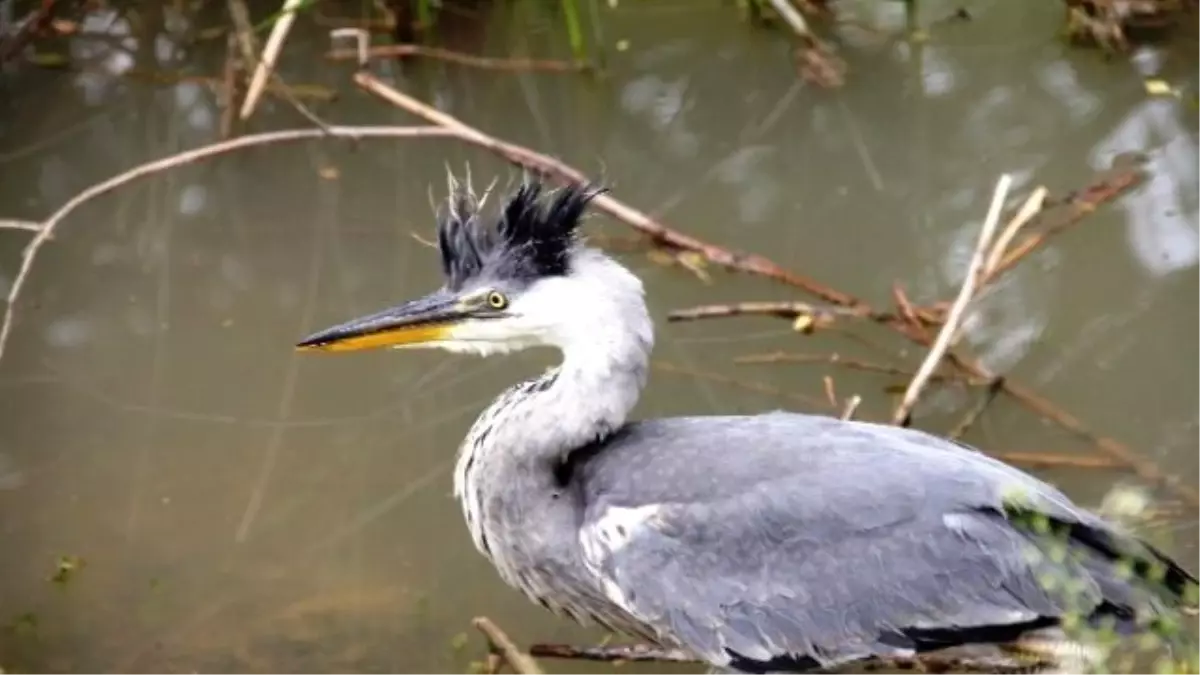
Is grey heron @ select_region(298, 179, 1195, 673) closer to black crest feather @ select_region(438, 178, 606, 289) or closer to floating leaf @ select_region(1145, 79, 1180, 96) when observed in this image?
black crest feather @ select_region(438, 178, 606, 289)

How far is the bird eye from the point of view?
9.95ft

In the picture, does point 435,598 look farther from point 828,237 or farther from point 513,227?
point 828,237

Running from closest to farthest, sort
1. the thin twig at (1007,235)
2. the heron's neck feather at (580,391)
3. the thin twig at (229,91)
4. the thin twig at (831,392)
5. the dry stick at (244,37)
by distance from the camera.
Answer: the heron's neck feather at (580,391), the thin twig at (831,392), the thin twig at (1007,235), the thin twig at (229,91), the dry stick at (244,37)

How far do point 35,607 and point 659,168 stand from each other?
7.83 feet

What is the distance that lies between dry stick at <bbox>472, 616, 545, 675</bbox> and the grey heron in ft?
0.42

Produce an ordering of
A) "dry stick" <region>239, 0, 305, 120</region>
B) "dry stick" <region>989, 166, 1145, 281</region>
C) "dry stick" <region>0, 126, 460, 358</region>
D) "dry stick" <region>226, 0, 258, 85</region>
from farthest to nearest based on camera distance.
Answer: "dry stick" <region>226, 0, 258, 85</region> < "dry stick" <region>239, 0, 305, 120</region> < "dry stick" <region>989, 166, 1145, 281</region> < "dry stick" <region>0, 126, 460, 358</region>

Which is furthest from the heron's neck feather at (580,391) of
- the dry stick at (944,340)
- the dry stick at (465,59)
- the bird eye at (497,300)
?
the dry stick at (465,59)

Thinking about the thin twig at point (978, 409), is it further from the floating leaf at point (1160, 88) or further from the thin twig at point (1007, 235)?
the floating leaf at point (1160, 88)

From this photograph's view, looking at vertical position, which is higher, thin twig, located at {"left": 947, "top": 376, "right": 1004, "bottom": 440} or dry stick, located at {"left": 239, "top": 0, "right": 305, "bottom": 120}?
dry stick, located at {"left": 239, "top": 0, "right": 305, "bottom": 120}

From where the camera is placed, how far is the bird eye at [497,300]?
3033mm

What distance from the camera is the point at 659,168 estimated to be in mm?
4961

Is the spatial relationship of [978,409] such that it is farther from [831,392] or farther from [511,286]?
[511,286]

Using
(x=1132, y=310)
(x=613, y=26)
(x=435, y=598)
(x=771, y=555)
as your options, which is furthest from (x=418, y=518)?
(x=613, y=26)

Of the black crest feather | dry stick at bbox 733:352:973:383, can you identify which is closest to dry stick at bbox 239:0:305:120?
dry stick at bbox 733:352:973:383
